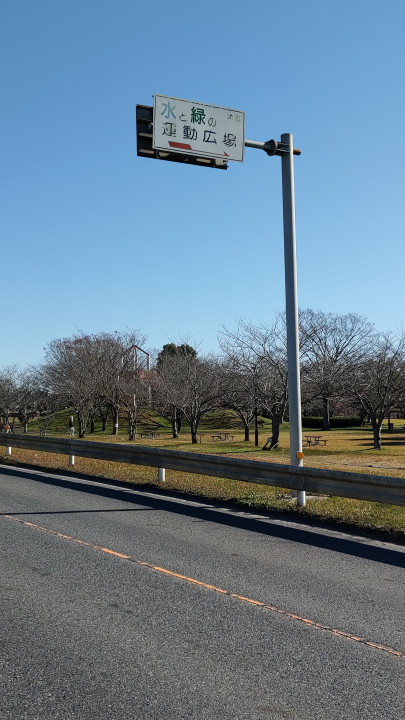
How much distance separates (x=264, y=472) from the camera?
9562 millimetres

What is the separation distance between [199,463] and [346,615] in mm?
6186

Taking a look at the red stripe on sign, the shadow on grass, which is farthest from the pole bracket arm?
the shadow on grass

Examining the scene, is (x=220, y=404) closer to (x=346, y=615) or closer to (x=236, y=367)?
(x=236, y=367)

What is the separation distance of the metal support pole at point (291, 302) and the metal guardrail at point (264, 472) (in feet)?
2.51

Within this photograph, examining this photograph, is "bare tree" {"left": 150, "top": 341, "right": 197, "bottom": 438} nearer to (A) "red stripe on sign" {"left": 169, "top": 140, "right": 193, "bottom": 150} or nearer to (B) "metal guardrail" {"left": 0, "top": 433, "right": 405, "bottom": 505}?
(B) "metal guardrail" {"left": 0, "top": 433, "right": 405, "bottom": 505}

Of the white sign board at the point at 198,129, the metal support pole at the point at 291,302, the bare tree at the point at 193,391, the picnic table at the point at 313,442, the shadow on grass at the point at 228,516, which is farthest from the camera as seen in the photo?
the bare tree at the point at 193,391

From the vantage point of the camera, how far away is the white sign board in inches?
380

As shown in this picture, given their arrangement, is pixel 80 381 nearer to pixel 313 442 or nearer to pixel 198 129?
pixel 313 442

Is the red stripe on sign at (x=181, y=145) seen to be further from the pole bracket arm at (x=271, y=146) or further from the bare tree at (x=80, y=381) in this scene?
the bare tree at (x=80, y=381)

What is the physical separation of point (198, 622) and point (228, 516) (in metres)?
4.12

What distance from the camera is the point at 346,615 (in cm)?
465

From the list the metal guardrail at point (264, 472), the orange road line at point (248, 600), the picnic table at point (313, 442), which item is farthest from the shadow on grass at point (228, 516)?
the picnic table at point (313, 442)

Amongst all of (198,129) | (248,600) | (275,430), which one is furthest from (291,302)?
(275,430)

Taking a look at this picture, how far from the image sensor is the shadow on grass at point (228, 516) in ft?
21.8
